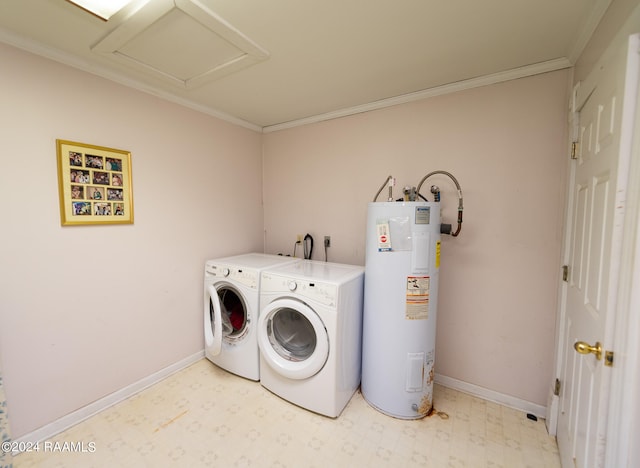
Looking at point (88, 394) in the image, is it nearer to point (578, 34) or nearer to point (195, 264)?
point (195, 264)

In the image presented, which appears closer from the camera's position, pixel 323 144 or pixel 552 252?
pixel 552 252

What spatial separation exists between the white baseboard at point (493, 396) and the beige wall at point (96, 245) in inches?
83.1

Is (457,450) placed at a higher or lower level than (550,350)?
lower

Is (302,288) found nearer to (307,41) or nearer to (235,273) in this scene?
(235,273)

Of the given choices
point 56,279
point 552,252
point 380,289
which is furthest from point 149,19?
point 552,252

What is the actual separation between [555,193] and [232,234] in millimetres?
2541

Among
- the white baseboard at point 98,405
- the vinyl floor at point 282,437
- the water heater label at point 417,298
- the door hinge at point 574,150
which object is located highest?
the door hinge at point 574,150

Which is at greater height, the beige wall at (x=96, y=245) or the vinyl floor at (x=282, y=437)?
the beige wall at (x=96, y=245)

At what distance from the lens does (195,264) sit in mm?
2324

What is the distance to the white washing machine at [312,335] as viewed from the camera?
1671 millimetres

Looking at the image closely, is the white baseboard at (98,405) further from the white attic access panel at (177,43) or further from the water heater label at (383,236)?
the white attic access panel at (177,43)

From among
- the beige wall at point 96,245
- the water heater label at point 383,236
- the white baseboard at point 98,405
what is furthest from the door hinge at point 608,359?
the white baseboard at point 98,405

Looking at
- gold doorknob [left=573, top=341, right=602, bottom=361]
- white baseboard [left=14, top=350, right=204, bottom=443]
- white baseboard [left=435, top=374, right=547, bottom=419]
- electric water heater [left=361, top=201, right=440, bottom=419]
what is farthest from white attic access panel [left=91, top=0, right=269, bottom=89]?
white baseboard [left=435, top=374, right=547, bottom=419]

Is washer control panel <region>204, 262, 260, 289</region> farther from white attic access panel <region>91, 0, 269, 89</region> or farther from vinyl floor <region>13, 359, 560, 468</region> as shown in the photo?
white attic access panel <region>91, 0, 269, 89</region>
